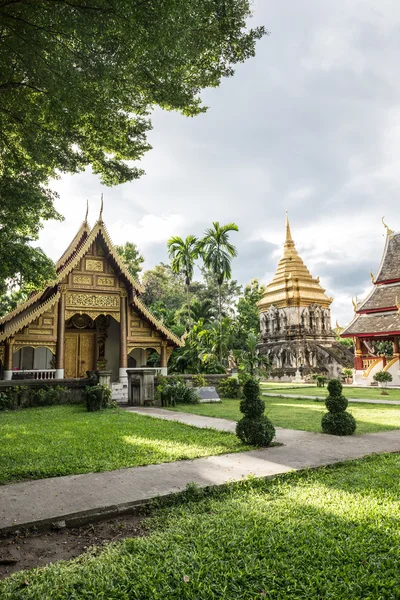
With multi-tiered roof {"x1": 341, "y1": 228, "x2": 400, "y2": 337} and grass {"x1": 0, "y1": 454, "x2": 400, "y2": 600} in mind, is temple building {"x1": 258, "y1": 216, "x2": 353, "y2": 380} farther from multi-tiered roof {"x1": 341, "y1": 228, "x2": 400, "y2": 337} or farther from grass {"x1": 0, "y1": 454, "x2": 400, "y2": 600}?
grass {"x1": 0, "y1": 454, "x2": 400, "y2": 600}

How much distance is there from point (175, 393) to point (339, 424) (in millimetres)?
7186

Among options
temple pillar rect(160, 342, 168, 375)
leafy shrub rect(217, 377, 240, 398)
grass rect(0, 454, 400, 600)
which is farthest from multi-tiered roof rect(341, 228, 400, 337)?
grass rect(0, 454, 400, 600)

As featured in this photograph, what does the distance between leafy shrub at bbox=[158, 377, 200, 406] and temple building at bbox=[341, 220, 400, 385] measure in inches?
591

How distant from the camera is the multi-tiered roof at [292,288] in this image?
40.2 m

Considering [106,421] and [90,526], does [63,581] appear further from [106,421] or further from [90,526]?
[106,421]

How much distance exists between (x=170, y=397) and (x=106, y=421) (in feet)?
13.7

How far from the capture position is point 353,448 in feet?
20.7

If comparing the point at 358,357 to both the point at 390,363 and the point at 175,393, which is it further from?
the point at 175,393

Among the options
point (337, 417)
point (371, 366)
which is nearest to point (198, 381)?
point (337, 417)

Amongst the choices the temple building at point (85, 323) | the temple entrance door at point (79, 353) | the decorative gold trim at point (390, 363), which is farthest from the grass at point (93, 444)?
the decorative gold trim at point (390, 363)

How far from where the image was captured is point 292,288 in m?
40.6

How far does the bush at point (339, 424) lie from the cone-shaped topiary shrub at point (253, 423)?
163cm

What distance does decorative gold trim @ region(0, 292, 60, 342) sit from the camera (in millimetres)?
13688

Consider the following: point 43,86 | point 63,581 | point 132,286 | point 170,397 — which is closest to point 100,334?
point 132,286
